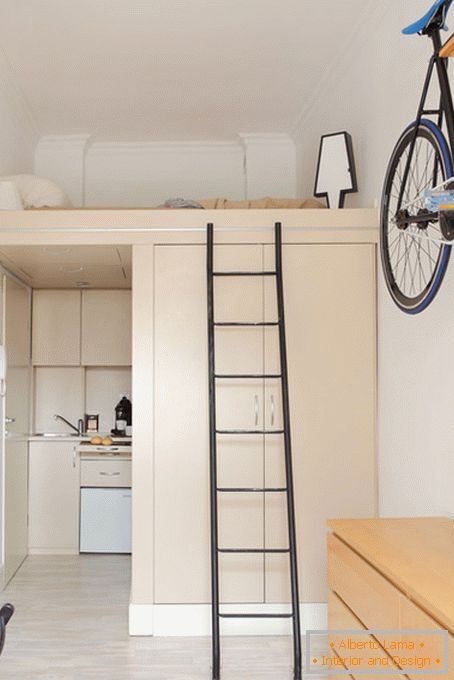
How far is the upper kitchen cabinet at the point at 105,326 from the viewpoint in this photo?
6352 mm

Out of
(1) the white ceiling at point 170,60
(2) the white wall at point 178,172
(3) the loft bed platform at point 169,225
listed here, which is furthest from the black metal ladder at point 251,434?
(2) the white wall at point 178,172

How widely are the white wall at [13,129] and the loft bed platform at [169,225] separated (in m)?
1.11

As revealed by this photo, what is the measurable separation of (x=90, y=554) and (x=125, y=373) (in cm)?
150

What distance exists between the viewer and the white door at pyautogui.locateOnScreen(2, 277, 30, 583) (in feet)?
16.8

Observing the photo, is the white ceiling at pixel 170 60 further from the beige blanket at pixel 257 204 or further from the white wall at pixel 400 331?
the beige blanket at pixel 257 204

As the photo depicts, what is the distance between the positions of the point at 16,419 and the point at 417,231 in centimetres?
342

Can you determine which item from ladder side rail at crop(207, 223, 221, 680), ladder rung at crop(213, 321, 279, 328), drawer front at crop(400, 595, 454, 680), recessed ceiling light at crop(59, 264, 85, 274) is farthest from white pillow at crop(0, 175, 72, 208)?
drawer front at crop(400, 595, 454, 680)

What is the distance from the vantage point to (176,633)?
4094 mm

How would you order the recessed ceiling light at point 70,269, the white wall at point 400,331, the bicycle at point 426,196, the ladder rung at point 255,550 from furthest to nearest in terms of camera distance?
1. the recessed ceiling light at point 70,269
2. the ladder rung at point 255,550
3. the white wall at point 400,331
4. the bicycle at point 426,196

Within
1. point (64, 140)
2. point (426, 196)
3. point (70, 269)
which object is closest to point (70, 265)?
point (70, 269)

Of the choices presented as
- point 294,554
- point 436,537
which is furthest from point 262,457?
point 436,537

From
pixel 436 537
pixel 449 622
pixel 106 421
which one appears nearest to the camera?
pixel 449 622

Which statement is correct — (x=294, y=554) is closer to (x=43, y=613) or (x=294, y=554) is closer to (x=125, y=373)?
(x=43, y=613)

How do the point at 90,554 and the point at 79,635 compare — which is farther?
the point at 90,554
